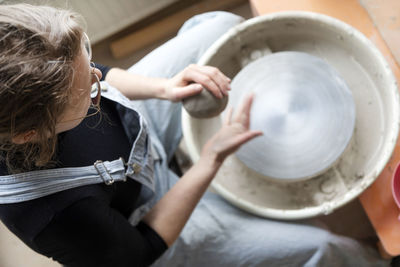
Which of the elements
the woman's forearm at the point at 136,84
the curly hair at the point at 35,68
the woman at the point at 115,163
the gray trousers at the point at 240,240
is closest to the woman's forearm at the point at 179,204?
the woman at the point at 115,163

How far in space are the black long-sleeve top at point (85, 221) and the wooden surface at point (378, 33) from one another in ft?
1.76

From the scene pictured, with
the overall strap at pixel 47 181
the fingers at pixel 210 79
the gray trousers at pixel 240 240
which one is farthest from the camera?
the gray trousers at pixel 240 240

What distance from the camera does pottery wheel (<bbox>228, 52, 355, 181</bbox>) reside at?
0.94 meters

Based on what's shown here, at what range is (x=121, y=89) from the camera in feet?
3.20

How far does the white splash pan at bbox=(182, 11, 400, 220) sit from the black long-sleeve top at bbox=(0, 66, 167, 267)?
0.26 meters

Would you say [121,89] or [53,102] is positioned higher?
[53,102]

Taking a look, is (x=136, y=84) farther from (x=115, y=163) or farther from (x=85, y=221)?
(x=85, y=221)

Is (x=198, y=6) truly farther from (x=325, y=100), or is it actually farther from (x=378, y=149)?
(x=378, y=149)

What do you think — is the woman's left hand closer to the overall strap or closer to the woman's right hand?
the woman's right hand

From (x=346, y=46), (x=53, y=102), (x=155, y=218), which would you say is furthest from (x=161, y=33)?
(x=53, y=102)

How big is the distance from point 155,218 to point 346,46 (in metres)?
0.70

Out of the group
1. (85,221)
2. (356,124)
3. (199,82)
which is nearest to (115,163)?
(85,221)

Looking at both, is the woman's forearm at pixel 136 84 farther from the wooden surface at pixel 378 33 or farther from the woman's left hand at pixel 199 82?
the wooden surface at pixel 378 33

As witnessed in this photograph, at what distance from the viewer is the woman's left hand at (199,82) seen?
0.82m
